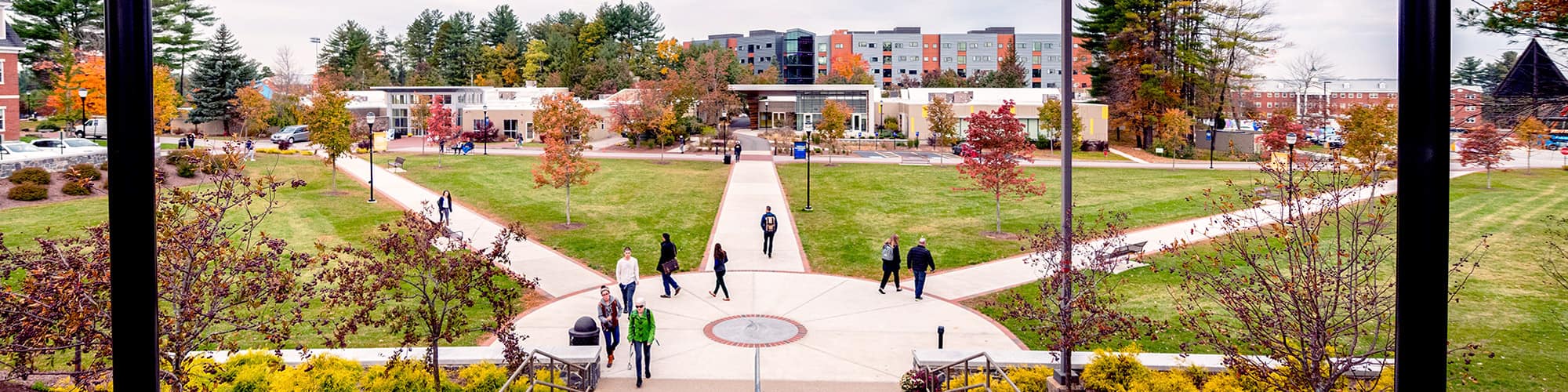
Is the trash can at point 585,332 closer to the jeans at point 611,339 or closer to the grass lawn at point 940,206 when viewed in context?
the jeans at point 611,339

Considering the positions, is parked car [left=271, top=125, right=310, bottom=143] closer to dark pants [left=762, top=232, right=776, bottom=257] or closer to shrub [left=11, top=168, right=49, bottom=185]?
shrub [left=11, top=168, right=49, bottom=185]

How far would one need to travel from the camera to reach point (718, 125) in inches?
3174

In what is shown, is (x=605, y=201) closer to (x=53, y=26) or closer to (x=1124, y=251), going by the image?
(x=1124, y=251)

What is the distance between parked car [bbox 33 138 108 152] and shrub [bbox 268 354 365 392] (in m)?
30.0

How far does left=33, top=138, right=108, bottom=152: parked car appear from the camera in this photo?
112 ft

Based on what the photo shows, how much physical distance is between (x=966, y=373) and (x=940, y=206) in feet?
72.6

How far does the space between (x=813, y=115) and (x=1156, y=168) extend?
32.6m

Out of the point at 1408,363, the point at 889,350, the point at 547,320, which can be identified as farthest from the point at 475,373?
the point at 1408,363

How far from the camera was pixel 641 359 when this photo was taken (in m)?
12.4

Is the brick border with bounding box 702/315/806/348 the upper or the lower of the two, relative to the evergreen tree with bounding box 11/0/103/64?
lower

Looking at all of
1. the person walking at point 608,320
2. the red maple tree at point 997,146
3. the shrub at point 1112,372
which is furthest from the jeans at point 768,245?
the shrub at point 1112,372

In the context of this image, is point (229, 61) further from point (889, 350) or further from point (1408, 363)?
point (1408, 363)

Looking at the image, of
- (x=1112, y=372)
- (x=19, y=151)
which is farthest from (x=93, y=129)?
(x=1112, y=372)

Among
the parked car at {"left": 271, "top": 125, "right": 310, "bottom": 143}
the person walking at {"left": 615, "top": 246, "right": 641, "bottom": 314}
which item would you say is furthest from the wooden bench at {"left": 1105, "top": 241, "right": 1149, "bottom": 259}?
the parked car at {"left": 271, "top": 125, "right": 310, "bottom": 143}
